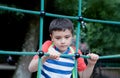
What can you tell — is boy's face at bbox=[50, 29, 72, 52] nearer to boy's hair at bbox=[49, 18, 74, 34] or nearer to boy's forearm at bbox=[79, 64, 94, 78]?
boy's hair at bbox=[49, 18, 74, 34]

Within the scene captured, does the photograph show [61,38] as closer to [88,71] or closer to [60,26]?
[60,26]

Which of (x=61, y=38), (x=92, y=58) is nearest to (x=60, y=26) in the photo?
(x=61, y=38)

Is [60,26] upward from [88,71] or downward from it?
upward

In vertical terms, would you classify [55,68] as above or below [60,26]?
below

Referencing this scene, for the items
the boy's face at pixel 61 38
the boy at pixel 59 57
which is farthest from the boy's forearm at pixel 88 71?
the boy's face at pixel 61 38

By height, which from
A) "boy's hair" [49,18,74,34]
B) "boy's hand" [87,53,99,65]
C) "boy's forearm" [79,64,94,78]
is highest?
"boy's hair" [49,18,74,34]

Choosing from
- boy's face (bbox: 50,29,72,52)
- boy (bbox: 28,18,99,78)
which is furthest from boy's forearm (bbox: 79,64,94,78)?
boy's face (bbox: 50,29,72,52)

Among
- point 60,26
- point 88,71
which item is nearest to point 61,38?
point 60,26

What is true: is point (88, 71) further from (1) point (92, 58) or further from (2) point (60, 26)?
(2) point (60, 26)

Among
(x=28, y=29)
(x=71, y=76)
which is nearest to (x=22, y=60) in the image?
(x=28, y=29)

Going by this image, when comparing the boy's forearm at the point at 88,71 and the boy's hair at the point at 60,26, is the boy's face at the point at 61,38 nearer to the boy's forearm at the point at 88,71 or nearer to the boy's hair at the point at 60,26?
the boy's hair at the point at 60,26

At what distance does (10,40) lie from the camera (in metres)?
2.78

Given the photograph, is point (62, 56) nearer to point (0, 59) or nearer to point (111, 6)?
point (111, 6)

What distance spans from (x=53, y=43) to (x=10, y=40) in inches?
62.1
